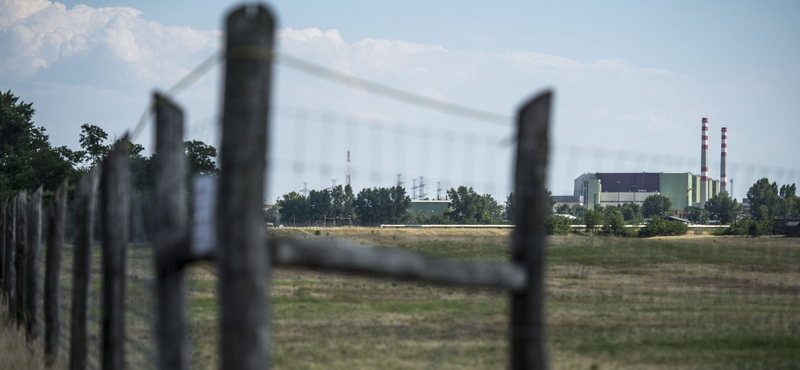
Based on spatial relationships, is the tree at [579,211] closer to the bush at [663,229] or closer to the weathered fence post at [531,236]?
the bush at [663,229]

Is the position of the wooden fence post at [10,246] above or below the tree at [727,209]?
below

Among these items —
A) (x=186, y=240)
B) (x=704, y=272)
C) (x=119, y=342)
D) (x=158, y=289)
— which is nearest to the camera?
(x=186, y=240)

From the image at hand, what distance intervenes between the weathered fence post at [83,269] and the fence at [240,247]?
0.04 feet

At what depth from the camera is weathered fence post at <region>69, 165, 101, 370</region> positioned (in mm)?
5227

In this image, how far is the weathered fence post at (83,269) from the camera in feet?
17.1

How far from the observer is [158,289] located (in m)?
3.27

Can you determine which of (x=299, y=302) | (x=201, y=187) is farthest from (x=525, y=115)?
(x=299, y=302)

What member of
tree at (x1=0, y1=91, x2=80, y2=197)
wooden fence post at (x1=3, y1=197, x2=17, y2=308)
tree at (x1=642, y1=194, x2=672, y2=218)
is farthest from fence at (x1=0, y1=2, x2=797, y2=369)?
tree at (x1=642, y1=194, x2=672, y2=218)

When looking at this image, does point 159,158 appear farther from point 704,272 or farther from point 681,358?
point 704,272

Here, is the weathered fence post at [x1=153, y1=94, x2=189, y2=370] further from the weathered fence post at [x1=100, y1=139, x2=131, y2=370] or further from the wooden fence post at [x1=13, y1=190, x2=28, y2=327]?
the wooden fence post at [x1=13, y1=190, x2=28, y2=327]

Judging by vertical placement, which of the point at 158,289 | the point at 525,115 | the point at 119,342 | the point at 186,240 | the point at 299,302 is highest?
the point at 525,115

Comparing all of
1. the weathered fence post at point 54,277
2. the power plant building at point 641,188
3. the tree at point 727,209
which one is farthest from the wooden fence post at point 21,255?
the power plant building at point 641,188

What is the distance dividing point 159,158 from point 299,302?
40.4ft

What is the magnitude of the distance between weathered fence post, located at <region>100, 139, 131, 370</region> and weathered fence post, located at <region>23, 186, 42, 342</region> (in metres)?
3.56
